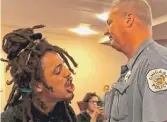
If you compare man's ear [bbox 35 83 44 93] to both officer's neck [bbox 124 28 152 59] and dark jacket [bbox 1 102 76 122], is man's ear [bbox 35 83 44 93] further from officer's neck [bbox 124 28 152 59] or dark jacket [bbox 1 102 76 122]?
officer's neck [bbox 124 28 152 59]

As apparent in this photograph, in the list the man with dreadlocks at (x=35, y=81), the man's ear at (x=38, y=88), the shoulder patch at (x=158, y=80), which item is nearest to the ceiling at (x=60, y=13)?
the man with dreadlocks at (x=35, y=81)

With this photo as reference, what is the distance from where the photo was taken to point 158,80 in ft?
4.36

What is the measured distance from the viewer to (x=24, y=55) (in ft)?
5.51

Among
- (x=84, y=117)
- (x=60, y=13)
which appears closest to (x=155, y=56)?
(x=84, y=117)

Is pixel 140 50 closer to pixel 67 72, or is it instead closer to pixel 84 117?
pixel 67 72

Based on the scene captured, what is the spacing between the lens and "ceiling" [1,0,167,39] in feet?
14.2

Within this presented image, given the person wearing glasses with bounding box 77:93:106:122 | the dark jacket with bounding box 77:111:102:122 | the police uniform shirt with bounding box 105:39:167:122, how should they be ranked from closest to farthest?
the police uniform shirt with bounding box 105:39:167:122 < the person wearing glasses with bounding box 77:93:106:122 < the dark jacket with bounding box 77:111:102:122

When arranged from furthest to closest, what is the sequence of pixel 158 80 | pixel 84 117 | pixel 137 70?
pixel 84 117 → pixel 137 70 → pixel 158 80

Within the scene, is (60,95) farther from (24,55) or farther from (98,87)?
(98,87)

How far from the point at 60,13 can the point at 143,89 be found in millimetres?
3520

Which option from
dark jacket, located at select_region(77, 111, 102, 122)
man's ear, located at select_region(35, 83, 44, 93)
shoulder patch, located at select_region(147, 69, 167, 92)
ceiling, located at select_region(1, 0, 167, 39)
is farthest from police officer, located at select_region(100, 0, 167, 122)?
Result: ceiling, located at select_region(1, 0, 167, 39)

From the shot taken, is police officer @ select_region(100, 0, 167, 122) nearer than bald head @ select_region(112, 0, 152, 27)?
Yes

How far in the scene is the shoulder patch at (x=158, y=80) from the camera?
4.34 ft

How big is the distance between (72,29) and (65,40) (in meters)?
0.42
